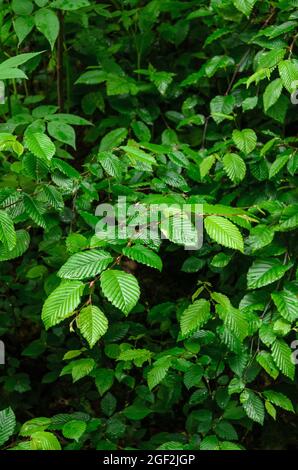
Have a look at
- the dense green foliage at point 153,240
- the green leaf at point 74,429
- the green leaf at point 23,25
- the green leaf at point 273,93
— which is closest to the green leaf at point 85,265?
the dense green foliage at point 153,240

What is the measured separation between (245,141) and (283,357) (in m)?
0.78

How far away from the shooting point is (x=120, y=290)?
1360mm

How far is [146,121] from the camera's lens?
2498 millimetres

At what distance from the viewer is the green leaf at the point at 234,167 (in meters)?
1.95

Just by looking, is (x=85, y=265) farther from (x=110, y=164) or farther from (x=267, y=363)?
(x=267, y=363)

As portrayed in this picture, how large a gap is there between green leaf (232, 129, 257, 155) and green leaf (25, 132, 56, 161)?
74cm

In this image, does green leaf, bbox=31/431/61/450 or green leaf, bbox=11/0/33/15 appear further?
green leaf, bbox=11/0/33/15

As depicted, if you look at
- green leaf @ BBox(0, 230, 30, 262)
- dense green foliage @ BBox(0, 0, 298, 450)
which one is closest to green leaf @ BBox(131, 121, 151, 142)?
dense green foliage @ BBox(0, 0, 298, 450)

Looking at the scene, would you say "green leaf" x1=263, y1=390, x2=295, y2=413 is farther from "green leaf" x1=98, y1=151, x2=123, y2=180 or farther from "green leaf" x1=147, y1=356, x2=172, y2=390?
"green leaf" x1=98, y1=151, x2=123, y2=180

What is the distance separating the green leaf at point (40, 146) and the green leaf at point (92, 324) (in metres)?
0.44

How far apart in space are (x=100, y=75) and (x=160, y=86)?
28cm

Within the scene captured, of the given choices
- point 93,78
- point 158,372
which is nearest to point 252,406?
point 158,372

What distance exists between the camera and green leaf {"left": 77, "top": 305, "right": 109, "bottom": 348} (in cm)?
141
